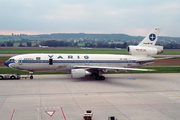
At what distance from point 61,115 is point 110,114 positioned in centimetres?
373

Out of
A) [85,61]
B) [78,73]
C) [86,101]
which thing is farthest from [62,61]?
[86,101]

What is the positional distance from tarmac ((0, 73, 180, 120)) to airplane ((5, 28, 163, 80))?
11.6 feet

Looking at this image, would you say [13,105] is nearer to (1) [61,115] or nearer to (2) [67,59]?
(1) [61,115]

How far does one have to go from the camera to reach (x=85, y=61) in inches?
1355

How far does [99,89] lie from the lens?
86.5ft

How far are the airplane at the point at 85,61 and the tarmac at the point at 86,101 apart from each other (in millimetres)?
3540

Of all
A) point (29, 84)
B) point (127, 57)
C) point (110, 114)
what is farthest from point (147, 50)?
point (110, 114)

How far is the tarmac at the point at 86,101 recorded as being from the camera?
16.8 metres

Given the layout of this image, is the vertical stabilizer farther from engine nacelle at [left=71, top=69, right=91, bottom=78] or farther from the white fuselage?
engine nacelle at [left=71, top=69, right=91, bottom=78]

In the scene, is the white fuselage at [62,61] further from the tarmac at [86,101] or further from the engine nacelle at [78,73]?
the tarmac at [86,101]

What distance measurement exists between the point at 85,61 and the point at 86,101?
46.3ft

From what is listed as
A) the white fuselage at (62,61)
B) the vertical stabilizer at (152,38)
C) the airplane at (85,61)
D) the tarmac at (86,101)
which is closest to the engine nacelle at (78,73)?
the airplane at (85,61)

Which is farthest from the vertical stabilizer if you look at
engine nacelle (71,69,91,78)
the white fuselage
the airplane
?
engine nacelle (71,69,91,78)

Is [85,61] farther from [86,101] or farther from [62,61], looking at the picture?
[86,101]
